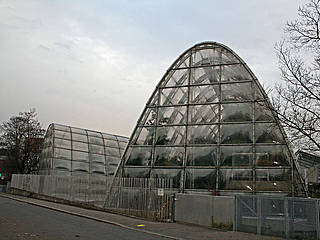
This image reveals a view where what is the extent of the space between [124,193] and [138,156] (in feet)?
9.34

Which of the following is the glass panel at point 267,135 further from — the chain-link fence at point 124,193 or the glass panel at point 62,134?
the glass panel at point 62,134

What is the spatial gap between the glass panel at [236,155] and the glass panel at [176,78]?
19.2 feet

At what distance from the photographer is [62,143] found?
42094 millimetres

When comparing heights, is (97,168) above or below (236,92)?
below

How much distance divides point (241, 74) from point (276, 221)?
35.3ft

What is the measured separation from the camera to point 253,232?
15625mm

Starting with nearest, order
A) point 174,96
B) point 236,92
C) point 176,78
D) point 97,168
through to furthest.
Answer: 1. point 236,92
2. point 174,96
3. point 176,78
4. point 97,168

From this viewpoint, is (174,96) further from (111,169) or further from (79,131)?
(79,131)

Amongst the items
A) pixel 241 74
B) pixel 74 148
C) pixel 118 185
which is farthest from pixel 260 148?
pixel 74 148

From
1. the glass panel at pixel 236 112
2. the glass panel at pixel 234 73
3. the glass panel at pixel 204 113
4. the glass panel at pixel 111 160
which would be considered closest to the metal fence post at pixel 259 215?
→ the glass panel at pixel 236 112

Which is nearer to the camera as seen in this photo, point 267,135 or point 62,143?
point 267,135

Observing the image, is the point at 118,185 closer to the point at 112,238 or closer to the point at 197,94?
the point at 197,94

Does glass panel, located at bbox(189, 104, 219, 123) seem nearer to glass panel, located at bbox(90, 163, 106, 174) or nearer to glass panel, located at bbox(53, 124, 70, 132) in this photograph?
glass panel, located at bbox(90, 163, 106, 174)

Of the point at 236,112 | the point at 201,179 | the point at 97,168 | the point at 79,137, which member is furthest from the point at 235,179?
the point at 79,137
